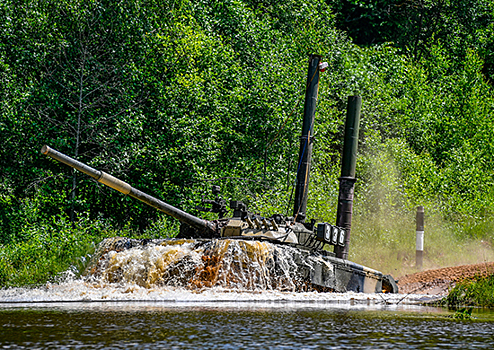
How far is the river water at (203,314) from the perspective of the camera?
588 centimetres

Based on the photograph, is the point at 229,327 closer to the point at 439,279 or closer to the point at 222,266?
the point at 222,266

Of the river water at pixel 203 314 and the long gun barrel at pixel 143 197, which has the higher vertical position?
the long gun barrel at pixel 143 197

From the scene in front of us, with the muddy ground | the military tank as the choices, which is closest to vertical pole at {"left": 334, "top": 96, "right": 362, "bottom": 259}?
the military tank

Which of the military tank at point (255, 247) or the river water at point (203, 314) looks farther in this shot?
the military tank at point (255, 247)

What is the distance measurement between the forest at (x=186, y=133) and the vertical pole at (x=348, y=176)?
3535 millimetres

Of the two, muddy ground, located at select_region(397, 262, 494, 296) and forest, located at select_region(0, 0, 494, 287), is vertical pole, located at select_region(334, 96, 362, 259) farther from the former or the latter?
forest, located at select_region(0, 0, 494, 287)

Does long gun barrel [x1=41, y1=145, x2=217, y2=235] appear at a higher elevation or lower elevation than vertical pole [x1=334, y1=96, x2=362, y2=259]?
lower

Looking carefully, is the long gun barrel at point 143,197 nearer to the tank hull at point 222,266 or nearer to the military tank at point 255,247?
the military tank at point 255,247

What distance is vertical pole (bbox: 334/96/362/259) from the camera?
16328mm

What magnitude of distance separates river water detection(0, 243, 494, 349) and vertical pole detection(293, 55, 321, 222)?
158 inches

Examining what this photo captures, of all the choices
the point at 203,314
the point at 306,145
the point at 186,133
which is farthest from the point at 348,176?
the point at 203,314

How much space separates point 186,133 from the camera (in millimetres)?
19578

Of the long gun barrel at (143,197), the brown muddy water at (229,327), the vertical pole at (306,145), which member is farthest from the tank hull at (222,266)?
the vertical pole at (306,145)

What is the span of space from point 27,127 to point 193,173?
4761 millimetres
